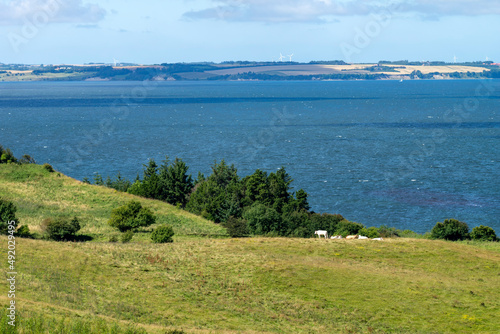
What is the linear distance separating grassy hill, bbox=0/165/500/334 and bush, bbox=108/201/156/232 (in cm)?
576

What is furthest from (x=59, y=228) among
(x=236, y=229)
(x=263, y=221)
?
(x=263, y=221)

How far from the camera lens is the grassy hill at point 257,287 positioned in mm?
32812

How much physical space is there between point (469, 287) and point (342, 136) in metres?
128

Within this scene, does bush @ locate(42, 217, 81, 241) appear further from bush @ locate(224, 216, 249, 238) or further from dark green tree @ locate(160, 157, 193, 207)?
dark green tree @ locate(160, 157, 193, 207)

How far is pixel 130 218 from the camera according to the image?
6450 cm

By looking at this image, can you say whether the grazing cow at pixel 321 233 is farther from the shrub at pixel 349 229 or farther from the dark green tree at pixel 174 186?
the dark green tree at pixel 174 186

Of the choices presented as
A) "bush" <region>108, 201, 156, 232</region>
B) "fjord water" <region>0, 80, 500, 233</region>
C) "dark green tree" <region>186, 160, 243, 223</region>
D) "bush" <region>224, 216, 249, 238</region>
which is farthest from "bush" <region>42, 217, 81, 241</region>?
"fjord water" <region>0, 80, 500, 233</region>

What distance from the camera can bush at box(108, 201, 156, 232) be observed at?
64250 mm

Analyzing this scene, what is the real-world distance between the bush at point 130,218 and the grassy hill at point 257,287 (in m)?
5.76

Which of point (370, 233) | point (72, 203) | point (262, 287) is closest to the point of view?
point (262, 287)

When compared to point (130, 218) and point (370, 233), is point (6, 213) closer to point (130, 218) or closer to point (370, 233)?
Result: point (130, 218)

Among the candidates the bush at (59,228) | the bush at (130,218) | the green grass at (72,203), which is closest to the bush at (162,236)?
the green grass at (72,203)

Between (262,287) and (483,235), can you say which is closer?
(262,287)

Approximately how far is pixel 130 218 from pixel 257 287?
91.1ft
